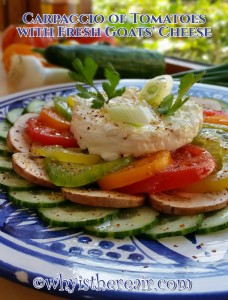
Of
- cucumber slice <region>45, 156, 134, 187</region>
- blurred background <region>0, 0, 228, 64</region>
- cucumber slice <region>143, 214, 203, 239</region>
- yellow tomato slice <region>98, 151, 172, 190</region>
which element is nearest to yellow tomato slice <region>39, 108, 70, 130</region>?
cucumber slice <region>45, 156, 134, 187</region>

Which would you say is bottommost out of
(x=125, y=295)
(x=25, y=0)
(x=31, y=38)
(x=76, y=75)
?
(x=125, y=295)

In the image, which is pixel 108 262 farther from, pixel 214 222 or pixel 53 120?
pixel 53 120

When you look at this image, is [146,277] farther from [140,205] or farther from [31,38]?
[31,38]

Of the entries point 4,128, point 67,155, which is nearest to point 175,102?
point 67,155

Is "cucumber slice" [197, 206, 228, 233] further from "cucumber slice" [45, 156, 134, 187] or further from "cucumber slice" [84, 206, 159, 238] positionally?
"cucumber slice" [45, 156, 134, 187]

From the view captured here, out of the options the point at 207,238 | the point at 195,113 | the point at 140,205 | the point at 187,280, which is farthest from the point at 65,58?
the point at 187,280

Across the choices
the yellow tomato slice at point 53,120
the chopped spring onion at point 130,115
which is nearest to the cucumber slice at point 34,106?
the yellow tomato slice at point 53,120
